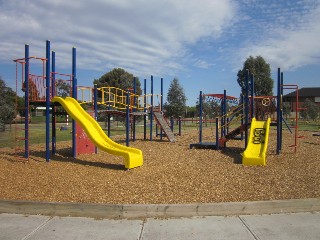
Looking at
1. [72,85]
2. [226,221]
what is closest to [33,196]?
[226,221]

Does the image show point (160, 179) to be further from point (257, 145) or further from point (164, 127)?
point (164, 127)

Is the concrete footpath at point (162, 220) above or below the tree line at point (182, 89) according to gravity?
below

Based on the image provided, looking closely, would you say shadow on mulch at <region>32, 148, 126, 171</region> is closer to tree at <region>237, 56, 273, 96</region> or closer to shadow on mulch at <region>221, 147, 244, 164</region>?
shadow on mulch at <region>221, 147, 244, 164</region>

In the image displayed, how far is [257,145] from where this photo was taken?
1081 cm

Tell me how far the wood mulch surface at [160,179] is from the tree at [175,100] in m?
→ 36.1

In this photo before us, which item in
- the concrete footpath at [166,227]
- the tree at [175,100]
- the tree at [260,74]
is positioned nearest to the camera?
the concrete footpath at [166,227]

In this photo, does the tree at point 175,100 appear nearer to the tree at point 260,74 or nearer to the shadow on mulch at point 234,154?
the tree at point 260,74

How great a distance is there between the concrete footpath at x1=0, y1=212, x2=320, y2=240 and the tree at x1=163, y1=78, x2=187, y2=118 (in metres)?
41.7

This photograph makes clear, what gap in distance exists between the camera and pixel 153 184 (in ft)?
23.2

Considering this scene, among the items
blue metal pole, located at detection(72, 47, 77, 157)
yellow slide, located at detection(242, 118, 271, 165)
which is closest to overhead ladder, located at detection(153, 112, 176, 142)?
yellow slide, located at detection(242, 118, 271, 165)

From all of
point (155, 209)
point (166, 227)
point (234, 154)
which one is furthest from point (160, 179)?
point (234, 154)

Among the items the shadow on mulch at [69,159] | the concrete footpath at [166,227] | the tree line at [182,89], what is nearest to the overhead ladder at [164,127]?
the shadow on mulch at [69,159]

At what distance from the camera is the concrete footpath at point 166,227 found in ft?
15.0

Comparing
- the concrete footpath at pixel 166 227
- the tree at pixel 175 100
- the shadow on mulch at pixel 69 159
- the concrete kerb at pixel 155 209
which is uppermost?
the tree at pixel 175 100
